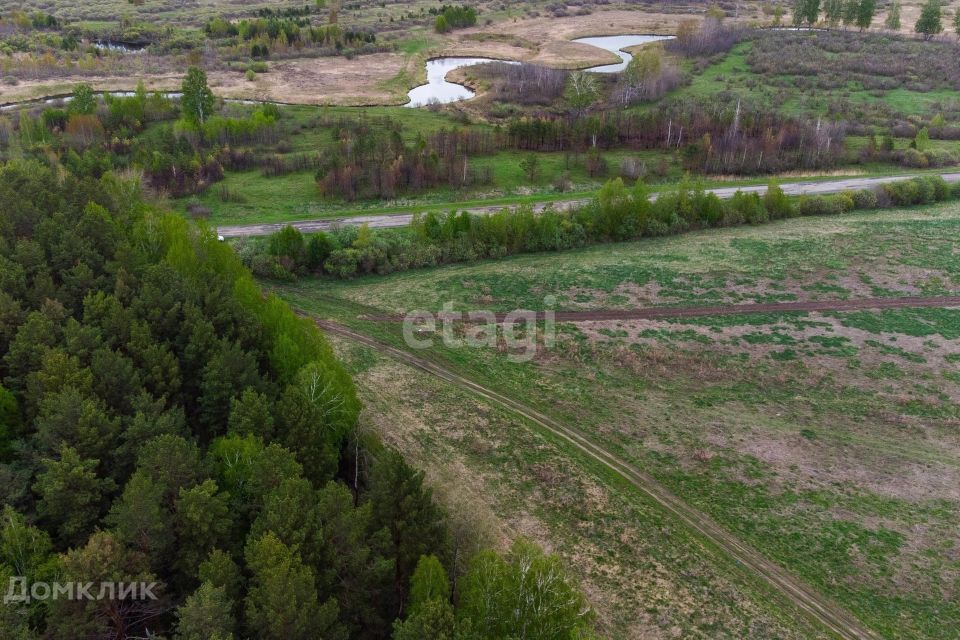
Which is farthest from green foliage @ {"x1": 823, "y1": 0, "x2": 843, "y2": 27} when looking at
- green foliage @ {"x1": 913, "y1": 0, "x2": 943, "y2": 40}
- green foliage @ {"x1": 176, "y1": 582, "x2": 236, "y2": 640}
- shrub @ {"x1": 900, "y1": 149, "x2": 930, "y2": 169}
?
green foliage @ {"x1": 176, "y1": 582, "x2": 236, "y2": 640}

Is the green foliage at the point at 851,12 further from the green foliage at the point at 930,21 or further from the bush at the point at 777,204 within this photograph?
the bush at the point at 777,204

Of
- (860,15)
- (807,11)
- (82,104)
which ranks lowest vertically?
(82,104)

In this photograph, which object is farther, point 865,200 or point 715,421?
point 865,200

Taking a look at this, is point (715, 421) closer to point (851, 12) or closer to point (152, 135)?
point (152, 135)

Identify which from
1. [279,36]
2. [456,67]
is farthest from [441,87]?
[279,36]

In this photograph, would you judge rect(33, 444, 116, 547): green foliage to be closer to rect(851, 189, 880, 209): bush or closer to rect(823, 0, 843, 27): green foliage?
rect(851, 189, 880, 209): bush

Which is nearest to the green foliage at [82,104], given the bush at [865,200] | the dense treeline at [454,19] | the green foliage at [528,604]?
the dense treeline at [454,19]

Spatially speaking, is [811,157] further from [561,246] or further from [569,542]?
[569,542]
